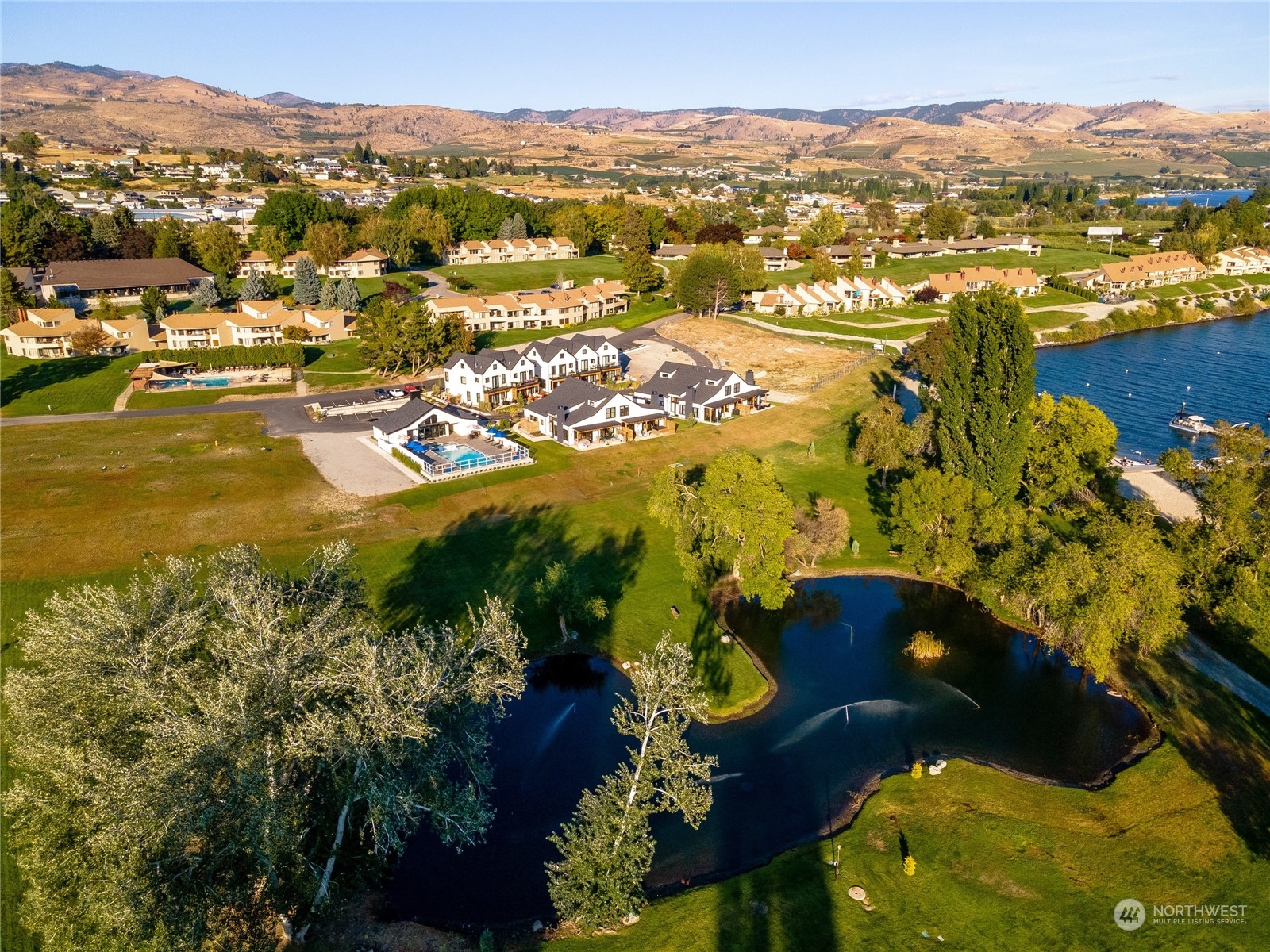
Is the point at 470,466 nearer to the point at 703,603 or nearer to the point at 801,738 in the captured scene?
the point at 703,603

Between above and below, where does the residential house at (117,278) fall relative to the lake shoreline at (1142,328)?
above

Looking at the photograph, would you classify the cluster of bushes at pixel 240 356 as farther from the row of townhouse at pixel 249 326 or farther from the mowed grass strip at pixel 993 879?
the mowed grass strip at pixel 993 879

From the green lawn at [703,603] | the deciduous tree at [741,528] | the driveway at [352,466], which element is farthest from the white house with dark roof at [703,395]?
the deciduous tree at [741,528]

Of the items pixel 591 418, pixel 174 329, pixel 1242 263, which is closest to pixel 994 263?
pixel 1242 263

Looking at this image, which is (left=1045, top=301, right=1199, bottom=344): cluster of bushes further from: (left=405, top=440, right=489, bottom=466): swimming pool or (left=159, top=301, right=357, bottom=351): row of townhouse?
(left=159, top=301, right=357, bottom=351): row of townhouse

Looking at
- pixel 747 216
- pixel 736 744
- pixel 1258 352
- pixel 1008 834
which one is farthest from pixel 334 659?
pixel 747 216

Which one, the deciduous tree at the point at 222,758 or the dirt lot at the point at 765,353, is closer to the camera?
the deciduous tree at the point at 222,758
